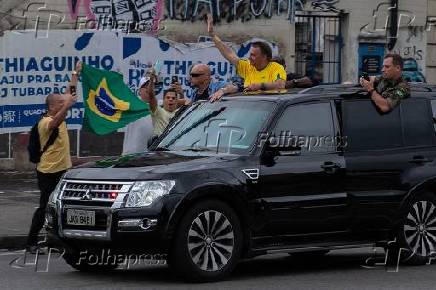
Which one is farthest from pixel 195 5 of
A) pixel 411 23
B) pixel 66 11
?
pixel 411 23

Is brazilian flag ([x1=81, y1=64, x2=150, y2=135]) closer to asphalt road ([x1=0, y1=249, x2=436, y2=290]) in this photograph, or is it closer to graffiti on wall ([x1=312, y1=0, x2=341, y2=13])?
asphalt road ([x1=0, y1=249, x2=436, y2=290])

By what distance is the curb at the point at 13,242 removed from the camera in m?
13.4

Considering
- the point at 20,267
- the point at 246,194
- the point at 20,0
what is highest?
the point at 20,0

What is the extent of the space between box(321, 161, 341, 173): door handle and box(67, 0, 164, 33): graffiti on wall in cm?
1034

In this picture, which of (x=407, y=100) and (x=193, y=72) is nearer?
(x=407, y=100)

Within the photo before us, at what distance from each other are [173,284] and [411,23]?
15.3m

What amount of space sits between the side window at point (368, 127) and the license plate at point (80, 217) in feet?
8.76

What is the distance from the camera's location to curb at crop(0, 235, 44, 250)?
43.9 feet

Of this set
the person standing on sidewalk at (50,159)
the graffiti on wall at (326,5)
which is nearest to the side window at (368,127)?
the person standing on sidewalk at (50,159)

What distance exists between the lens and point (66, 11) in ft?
66.2

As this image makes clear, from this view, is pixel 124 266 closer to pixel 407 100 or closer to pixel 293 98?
pixel 293 98

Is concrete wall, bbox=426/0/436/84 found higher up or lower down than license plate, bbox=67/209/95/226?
higher up

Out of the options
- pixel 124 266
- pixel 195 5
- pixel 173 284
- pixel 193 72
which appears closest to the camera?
pixel 173 284

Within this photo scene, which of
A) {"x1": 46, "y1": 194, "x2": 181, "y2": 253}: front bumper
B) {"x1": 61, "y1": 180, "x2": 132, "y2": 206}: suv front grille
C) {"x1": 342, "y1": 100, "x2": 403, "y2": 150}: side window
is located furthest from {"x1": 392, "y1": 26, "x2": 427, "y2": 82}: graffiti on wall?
{"x1": 46, "y1": 194, "x2": 181, "y2": 253}: front bumper
